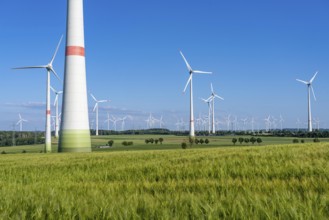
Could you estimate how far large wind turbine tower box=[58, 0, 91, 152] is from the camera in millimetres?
62844

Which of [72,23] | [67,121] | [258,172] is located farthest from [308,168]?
[72,23]

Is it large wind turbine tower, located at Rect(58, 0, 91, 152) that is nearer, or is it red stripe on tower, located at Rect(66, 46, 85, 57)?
large wind turbine tower, located at Rect(58, 0, 91, 152)

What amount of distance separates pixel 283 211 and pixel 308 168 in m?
6.47

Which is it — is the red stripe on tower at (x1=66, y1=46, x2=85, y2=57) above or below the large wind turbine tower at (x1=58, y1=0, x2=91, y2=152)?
above

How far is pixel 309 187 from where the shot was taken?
755 centimetres

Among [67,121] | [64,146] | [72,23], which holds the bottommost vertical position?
[64,146]

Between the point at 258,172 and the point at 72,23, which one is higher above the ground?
the point at 72,23

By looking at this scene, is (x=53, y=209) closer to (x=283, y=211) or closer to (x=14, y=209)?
(x=14, y=209)

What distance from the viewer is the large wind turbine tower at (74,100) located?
62844 mm

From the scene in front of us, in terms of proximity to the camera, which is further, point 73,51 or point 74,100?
point 73,51

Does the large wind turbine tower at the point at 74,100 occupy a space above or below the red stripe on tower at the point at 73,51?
below

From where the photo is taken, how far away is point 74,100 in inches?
2474

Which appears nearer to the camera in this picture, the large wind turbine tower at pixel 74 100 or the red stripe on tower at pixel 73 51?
the large wind turbine tower at pixel 74 100

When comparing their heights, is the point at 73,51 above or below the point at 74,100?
above
